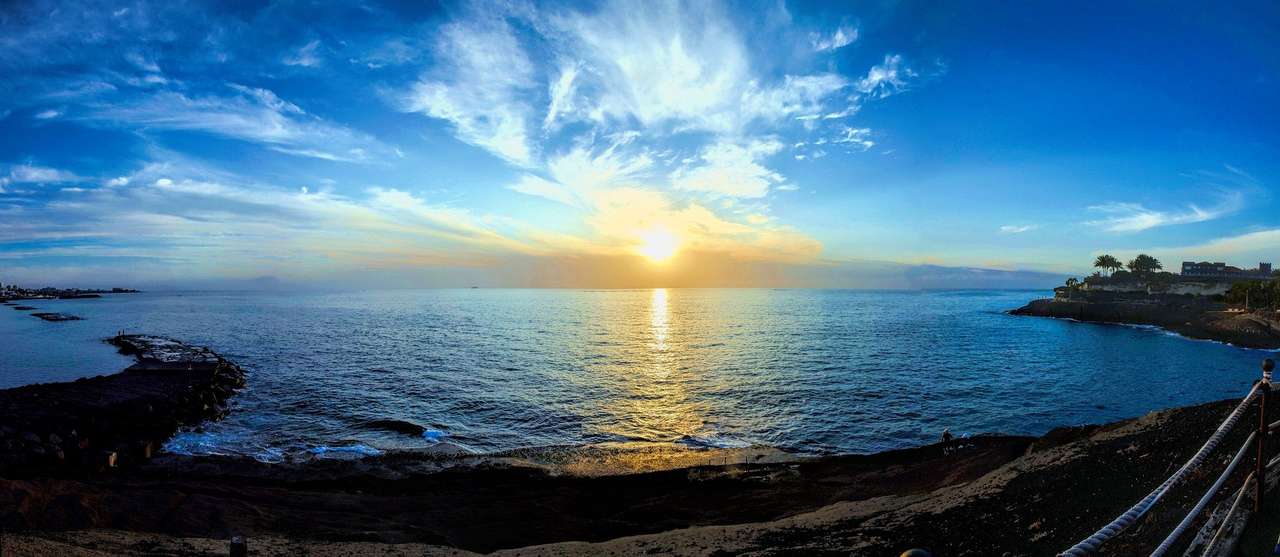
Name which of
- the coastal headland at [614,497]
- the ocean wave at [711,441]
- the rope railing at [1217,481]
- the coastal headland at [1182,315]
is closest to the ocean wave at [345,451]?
the coastal headland at [614,497]

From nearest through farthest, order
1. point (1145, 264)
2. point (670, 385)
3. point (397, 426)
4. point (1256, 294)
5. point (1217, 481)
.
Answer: point (1217, 481) → point (397, 426) → point (670, 385) → point (1256, 294) → point (1145, 264)

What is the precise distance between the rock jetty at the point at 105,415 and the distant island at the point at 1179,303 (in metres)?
100

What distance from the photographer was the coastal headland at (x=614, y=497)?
12234 millimetres

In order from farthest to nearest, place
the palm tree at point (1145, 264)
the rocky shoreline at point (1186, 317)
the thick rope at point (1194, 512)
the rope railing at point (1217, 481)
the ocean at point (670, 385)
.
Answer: the palm tree at point (1145, 264) < the rocky shoreline at point (1186, 317) < the ocean at point (670, 385) < the rope railing at point (1217, 481) < the thick rope at point (1194, 512)

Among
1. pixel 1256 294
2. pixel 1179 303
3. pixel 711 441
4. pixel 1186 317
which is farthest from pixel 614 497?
pixel 1179 303

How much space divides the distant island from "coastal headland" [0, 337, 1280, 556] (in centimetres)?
7571

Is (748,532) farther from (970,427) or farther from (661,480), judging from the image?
(970,427)

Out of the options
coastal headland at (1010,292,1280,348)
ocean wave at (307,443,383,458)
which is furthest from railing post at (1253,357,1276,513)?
coastal headland at (1010,292,1280,348)

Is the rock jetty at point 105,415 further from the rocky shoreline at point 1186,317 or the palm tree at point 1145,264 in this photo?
the palm tree at point 1145,264

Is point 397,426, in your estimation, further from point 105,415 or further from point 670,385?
point 670,385

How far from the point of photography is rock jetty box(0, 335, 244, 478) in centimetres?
2161

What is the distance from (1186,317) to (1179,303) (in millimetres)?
37093

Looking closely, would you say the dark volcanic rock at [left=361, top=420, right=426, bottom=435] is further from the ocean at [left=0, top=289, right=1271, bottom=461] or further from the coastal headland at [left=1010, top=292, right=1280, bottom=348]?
the coastal headland at [left=1010, top=292, right=1280, bottom=348]

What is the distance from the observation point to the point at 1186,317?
94438 millimetres
